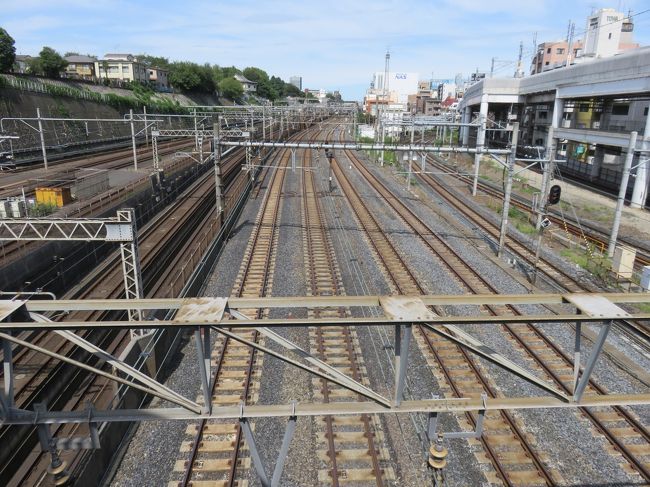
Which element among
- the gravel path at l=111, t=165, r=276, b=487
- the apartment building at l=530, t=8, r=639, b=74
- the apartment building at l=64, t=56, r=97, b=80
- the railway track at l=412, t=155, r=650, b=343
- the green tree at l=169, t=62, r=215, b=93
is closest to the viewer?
the gravel path at l=111, t=165, r=276, b=487

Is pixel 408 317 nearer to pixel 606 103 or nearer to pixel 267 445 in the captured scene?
pixel 267 445

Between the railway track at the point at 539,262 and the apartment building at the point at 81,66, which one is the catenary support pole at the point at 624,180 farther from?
the apartment building at the point at 81,66

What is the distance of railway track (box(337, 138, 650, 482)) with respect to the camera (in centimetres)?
829

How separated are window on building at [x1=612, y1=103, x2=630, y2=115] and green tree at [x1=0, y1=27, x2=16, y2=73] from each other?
2226 inches

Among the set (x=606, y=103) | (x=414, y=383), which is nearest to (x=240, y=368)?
(x=414, y=383)

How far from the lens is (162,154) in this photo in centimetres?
4122

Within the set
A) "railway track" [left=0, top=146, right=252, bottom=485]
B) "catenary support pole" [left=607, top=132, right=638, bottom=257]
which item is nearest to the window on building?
"catenary support pole" [left=607, top=132, right=638, bottom=257]

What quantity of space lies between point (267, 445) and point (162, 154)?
123ft

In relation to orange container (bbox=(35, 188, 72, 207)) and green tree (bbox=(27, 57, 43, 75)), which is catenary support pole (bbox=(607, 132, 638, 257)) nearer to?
orange container (bbox=(35, 188, 72, 207))

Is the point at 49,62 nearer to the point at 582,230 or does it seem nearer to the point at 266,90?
the point at 582,230

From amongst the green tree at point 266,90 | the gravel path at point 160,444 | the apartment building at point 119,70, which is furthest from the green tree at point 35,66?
the green tree at point 266,90

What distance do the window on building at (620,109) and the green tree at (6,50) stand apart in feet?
186

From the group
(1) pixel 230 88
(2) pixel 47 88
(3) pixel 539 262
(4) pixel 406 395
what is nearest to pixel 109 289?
(4) pixel 406 395

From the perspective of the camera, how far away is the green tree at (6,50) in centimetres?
4272
